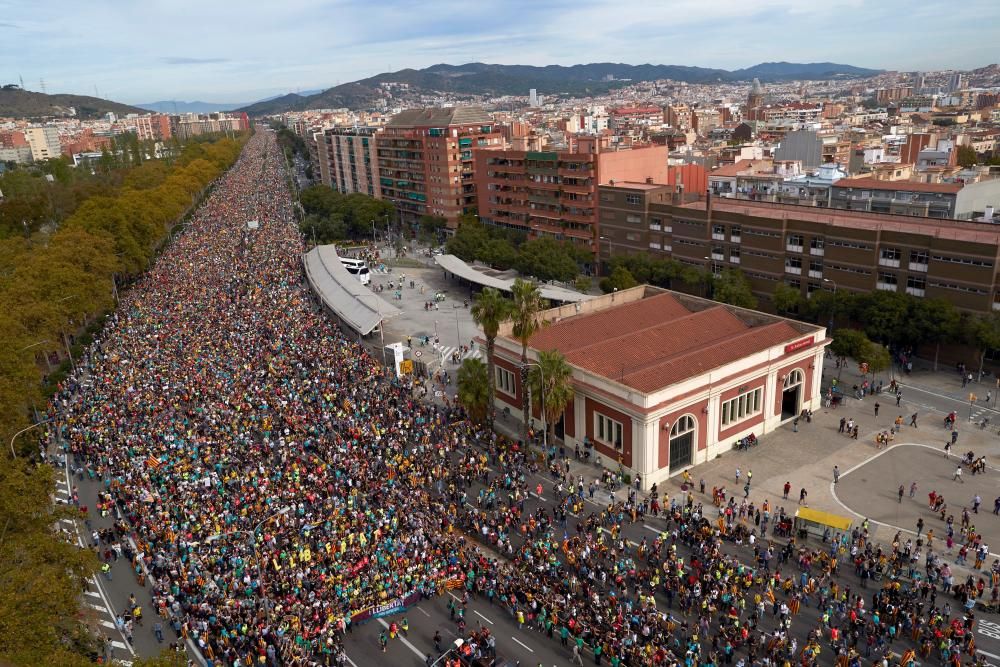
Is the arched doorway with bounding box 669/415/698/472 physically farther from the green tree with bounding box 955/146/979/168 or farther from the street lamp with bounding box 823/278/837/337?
the green tree with bounding box 955/146/979/168

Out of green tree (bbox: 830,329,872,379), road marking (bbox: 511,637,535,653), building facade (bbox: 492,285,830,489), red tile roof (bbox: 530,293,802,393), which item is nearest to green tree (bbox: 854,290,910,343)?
green tree (bbox: 830,329,872,379)

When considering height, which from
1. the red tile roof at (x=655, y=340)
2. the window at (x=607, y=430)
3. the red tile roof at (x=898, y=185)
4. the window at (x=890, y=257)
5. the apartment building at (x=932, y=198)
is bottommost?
the window at (x=607, y=430)

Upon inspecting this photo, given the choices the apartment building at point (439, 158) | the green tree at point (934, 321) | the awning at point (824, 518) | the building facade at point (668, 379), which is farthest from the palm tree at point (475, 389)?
the apartment building at point (439, 158)

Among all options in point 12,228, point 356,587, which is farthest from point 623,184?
point 12,228

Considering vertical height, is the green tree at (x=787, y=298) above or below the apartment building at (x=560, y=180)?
below

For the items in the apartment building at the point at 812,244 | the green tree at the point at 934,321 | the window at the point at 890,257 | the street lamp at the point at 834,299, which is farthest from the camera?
the street lamp at the point at 834,299

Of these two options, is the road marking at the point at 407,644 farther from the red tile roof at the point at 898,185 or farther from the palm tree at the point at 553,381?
the red tile roof at the point at 898,185

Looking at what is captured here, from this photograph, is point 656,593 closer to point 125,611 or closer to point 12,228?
point 125,611

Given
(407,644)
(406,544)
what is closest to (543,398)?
(406,544)

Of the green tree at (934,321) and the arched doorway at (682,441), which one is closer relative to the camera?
the arched doorway at (682,441)
